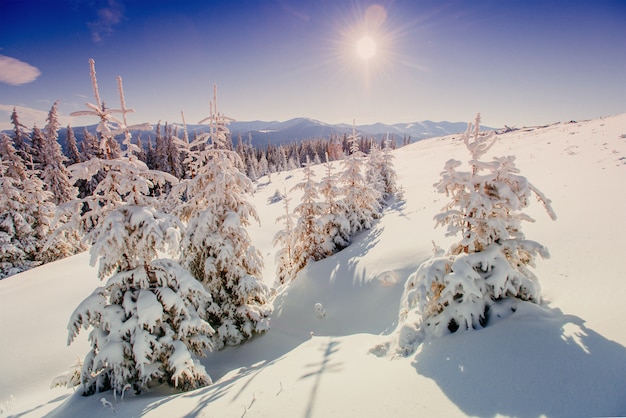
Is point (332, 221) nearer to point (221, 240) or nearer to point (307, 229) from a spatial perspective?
point (307, 229)

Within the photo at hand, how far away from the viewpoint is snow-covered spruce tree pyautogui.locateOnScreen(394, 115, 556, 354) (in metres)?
5.35

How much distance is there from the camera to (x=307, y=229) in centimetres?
1535

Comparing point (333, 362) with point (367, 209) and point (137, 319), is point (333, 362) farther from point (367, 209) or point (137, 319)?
point (367, 209)

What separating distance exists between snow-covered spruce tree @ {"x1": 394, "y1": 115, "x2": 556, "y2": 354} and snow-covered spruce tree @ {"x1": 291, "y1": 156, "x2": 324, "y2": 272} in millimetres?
9398

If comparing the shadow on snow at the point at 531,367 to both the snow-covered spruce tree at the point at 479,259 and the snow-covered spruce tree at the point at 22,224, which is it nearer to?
the snow-covered spruce tree at the point at 479,259

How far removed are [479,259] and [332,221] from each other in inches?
431

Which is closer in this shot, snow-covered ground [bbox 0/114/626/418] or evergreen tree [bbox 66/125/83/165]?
snow-covered ground [bbox 0/114/626/418]

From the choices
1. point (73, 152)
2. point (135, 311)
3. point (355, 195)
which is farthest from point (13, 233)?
point (73, 152)

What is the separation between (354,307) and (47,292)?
16.9 m

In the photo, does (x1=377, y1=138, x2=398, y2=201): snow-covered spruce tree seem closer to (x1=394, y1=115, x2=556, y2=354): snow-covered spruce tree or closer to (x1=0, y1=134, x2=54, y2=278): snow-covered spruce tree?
(x1=394, y1=115, x2=556, y2=354): snow-covered spruce tree

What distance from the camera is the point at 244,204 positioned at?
10594 millimetres

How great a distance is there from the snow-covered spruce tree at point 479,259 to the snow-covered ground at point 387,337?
42 cm

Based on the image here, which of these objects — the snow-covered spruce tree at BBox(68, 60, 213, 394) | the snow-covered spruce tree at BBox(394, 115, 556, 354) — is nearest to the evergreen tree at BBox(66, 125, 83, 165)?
the snow-covered spruce tree at BBox(68, 60, 213, 394)

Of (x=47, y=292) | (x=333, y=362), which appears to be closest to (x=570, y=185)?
(x=333, y=362)
